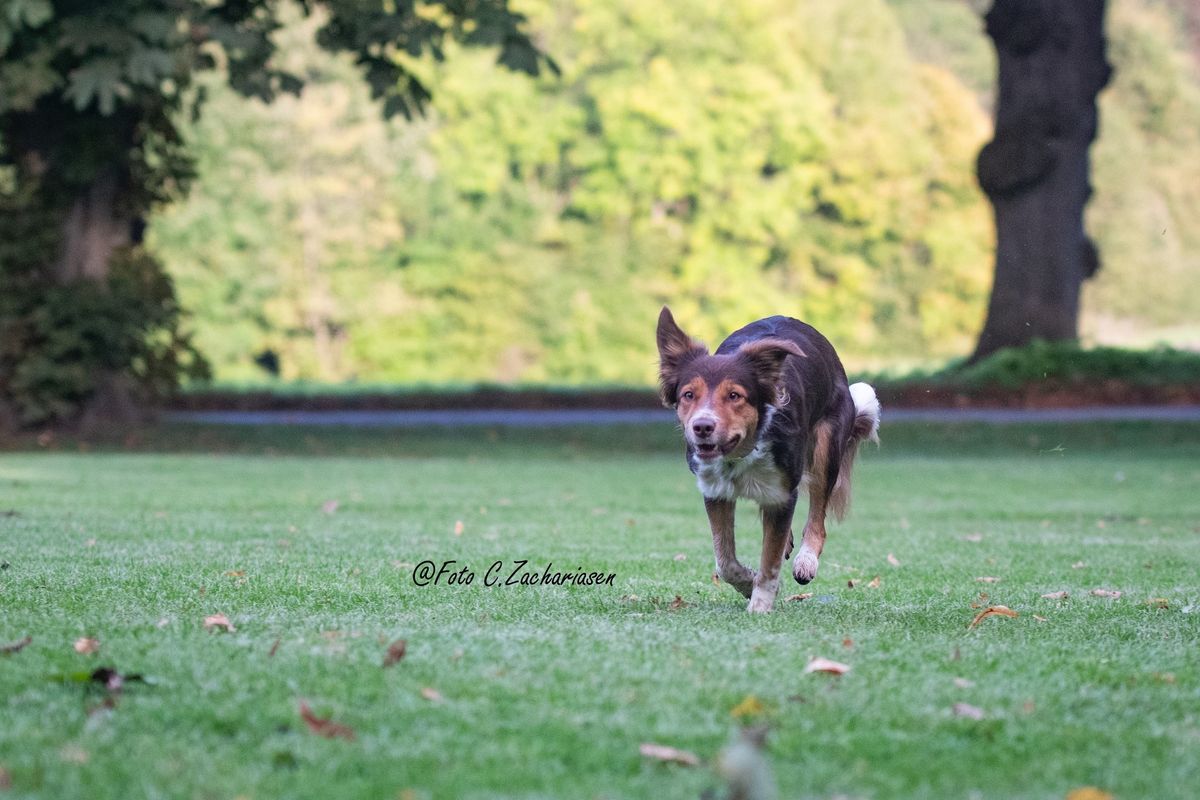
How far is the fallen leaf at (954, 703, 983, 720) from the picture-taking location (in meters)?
4.43

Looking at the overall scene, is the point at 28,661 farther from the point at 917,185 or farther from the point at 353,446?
the point at 917,185

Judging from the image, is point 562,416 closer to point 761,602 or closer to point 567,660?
point 761,602

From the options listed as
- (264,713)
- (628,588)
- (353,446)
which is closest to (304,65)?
(353,446)

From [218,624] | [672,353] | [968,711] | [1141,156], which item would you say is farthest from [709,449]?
→ [1141,156]

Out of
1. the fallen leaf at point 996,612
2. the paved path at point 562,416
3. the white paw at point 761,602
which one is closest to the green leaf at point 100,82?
the paved path at point 562,416

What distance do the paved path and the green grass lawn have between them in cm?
1283

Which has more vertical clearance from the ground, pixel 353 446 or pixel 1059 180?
pixel 1059 180

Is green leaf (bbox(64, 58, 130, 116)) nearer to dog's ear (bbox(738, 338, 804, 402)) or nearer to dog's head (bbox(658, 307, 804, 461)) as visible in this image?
dog's head (bbox(658, 307, 804, 461))

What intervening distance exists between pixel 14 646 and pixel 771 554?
319 cm

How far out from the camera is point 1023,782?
376 cm

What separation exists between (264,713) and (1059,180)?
77.7ft

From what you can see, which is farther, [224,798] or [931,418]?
[931,418]

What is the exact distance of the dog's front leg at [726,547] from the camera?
6984 millimetres

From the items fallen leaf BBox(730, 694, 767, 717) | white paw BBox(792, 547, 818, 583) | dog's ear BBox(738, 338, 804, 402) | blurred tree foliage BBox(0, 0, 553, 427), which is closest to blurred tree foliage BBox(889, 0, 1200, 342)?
blurred tree foliage BBox(0, 0, 553, 427)
